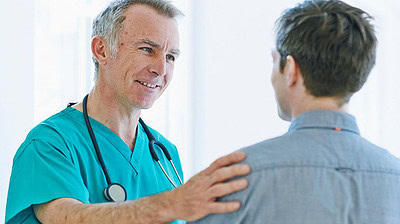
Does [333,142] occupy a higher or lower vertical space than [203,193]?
higher

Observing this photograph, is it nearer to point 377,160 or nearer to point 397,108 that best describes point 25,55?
point 377,160

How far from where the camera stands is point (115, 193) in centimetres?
148

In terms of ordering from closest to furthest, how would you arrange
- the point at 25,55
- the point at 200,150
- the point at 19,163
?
the point at 19,163, the point at 25,55, the point at 200,150

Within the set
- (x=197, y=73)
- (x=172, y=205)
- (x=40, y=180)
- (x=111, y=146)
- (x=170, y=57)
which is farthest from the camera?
(x=197, y=73)

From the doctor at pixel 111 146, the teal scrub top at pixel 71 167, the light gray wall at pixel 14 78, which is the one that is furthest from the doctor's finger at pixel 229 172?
the light gray wall at pixel 14 78

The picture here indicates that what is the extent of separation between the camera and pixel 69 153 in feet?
4.80

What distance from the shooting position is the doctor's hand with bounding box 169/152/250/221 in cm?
98

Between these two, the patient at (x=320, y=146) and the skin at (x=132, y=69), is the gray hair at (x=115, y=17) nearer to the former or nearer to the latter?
the skin at (x=132, y=69)

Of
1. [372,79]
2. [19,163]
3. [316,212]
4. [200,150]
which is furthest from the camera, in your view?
[372,79]

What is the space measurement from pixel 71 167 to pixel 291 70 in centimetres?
68

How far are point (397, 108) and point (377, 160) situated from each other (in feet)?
14.8

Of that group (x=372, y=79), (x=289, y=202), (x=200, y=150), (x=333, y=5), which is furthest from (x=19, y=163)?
(x=372, y=79)

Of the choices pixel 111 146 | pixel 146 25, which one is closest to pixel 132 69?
pixel 146 25

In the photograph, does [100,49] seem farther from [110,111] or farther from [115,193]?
[115,193]
